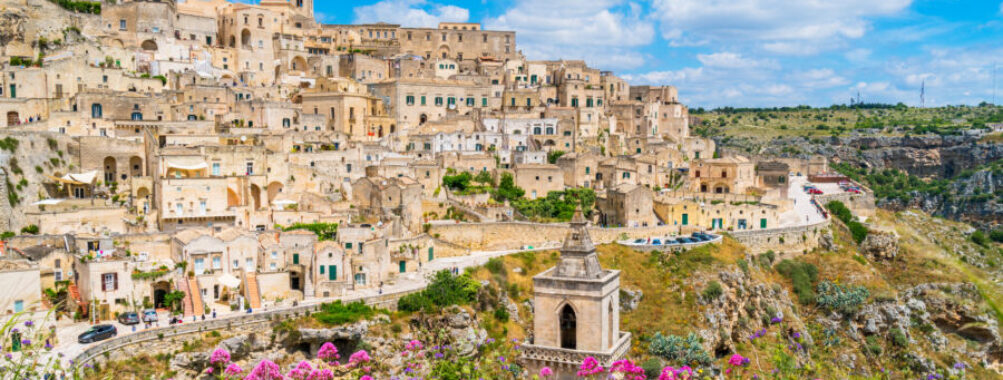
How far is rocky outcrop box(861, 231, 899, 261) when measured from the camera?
54.7 m

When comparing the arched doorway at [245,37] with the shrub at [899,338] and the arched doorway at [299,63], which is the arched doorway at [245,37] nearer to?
the arched doorway at [299,63]

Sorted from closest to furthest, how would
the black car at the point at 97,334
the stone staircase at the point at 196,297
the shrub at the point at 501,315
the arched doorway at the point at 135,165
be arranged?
the black car at the point at 97,334
the stone staircase at the point at 196,297
the shrub at the point at 501,315
the arched doorway at the point at 135,165

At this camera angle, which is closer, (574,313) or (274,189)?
(574,313)

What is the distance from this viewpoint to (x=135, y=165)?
45656 mm

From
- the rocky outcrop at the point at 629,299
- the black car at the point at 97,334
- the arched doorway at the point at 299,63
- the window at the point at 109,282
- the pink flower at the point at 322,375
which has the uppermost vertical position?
the arched doorway at the point at 299,63

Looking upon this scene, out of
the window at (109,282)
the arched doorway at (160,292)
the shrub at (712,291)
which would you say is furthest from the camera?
the shrub at (712,291)

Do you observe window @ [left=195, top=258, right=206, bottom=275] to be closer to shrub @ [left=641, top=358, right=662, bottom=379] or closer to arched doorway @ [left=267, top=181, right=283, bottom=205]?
arched doorway @ [left=267, top=181, right=283, bottom=205]

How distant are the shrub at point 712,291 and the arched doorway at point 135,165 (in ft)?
→ 103

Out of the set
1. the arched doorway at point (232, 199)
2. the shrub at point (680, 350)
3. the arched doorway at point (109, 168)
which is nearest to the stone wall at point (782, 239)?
the shrub at point (680, 350)

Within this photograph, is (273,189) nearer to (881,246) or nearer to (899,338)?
(899,338)

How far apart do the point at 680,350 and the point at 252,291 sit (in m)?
18.7

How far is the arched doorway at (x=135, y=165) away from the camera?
45.4 meters

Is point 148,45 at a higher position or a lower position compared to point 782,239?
higher

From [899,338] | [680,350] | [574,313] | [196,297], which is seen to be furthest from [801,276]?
[196,297]
